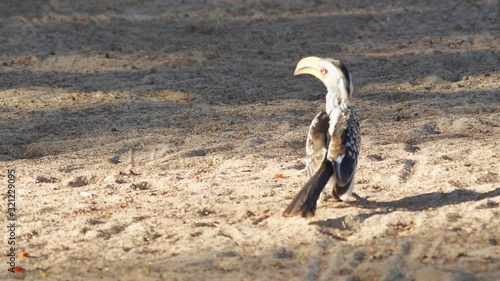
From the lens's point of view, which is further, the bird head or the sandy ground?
the bird head

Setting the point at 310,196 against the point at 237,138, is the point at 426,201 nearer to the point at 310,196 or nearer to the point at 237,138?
the point at 310,196

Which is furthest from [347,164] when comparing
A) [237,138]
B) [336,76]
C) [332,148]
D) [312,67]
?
[237,138]

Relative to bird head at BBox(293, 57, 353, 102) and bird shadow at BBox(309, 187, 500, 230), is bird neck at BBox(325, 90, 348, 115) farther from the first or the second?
bird shadow at BBox(309, 187, 500, 230)

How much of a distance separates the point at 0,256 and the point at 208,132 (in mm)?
3679

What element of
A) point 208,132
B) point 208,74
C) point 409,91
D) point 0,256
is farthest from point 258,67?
point 0,256

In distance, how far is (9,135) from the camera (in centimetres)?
1014

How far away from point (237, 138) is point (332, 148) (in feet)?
Result: 8.87

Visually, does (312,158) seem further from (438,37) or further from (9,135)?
(438,37)

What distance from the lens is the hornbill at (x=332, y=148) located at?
23.1 feet

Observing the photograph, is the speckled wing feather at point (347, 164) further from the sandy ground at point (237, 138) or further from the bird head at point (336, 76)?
the bird head at point (336, 76)

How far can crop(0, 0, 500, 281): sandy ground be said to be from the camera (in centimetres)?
667

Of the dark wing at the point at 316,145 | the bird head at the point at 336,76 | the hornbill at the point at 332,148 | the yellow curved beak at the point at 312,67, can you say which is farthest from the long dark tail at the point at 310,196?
the yellow curved beak at the point at 312,67

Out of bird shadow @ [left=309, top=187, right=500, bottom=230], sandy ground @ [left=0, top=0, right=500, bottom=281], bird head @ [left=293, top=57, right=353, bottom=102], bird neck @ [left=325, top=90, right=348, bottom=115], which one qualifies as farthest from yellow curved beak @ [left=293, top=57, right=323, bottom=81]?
bird shadow @ [left=309, top=187, right=500, bottom=230]

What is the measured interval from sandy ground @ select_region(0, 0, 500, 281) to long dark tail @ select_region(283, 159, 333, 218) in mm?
132
